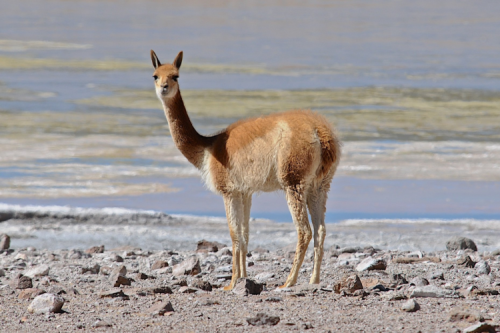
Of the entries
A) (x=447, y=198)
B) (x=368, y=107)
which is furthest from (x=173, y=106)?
(x=368, y=107)

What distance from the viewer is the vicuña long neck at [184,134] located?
896 cm

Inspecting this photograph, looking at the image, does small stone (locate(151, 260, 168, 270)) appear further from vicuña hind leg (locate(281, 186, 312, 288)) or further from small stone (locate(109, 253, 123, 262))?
vicuña hind leg (locate(281, 186, 312, 288))

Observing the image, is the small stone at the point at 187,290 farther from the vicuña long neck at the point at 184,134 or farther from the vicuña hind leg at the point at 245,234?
the vicuña long neck at the point at 184,134

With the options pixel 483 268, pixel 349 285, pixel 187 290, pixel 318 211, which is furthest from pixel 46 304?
pixel 483 268

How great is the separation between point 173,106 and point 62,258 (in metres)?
3.04

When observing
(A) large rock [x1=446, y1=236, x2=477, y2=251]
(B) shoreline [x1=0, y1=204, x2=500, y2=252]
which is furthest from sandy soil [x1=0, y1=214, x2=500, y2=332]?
(B) shoreline [x1=0, y1=204, x2=500, y2=252]

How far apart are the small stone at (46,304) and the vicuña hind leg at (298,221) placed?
2.42 m

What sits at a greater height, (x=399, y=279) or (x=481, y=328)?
(x=399, y=279)

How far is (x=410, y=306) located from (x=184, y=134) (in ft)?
11.7

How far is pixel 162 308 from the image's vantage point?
6.86 metres

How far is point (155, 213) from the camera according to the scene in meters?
13.5

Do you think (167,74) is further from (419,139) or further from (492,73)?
(492,73)

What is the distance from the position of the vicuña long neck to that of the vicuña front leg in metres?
0.66

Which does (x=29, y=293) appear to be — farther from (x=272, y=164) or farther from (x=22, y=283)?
(x=272, y=164)
